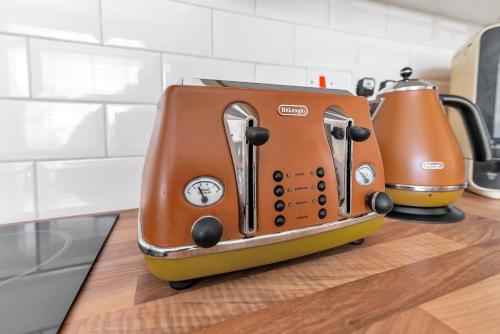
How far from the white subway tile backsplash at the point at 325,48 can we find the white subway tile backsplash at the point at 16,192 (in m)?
0.69

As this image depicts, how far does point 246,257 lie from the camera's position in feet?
1.01

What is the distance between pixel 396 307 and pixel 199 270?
209mm

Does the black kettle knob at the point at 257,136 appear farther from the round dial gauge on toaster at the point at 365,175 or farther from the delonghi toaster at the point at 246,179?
the round dial gauge on toaster at the point at 365,175

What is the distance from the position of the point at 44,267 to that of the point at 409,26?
112cm

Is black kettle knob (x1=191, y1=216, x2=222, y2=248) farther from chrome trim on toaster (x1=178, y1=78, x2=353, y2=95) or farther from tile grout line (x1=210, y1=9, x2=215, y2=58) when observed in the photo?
tile grout line (x1=210, y1=9, x2=215, y2=58)

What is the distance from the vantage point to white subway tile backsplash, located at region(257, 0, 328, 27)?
0.68 metres

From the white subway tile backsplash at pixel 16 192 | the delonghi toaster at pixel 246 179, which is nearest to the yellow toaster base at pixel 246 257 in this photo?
the delonghi toaster at pixel 246 179

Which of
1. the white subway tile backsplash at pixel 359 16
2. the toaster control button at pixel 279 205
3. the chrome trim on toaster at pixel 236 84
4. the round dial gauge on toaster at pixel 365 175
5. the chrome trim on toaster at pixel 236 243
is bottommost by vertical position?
the chrome trim on toaster at pixel 236 243

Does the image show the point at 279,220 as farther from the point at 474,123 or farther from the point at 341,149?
the point at 474,123

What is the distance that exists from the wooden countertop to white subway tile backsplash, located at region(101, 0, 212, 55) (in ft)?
1.45

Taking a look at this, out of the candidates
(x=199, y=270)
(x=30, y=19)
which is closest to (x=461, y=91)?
(x=199, y=270)

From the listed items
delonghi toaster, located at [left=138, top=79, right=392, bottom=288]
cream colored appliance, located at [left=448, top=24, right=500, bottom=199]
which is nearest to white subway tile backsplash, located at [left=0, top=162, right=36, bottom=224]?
delonghi toaster, located at [left=138, top=79, right=392, bottom=288]

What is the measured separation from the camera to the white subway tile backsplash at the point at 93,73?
0.52m

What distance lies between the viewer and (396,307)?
0.88 ft
